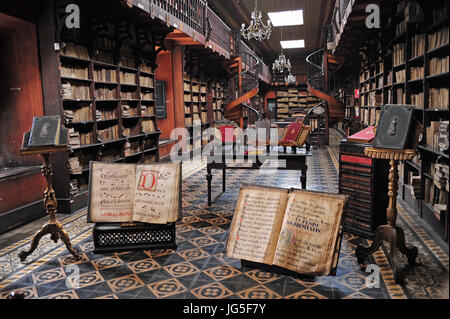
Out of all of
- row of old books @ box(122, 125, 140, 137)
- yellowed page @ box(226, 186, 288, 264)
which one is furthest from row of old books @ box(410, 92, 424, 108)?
row of old books @ box(122, 125, 140, 137)

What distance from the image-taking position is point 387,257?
3.36 m

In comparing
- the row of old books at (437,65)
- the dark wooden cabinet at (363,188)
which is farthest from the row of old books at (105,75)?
the row of old books at (437,65)

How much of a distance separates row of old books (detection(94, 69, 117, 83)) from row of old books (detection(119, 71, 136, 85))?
0.25 m

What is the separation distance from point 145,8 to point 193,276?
15.4ft

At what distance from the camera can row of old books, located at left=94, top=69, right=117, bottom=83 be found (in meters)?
6.22

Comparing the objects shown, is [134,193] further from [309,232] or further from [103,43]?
[103,43]

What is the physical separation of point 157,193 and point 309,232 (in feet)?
4.94

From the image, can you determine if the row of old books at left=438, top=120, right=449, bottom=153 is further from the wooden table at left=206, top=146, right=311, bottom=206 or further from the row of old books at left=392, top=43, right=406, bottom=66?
the row of old books at left=392, top=43, right=406, bottom=66

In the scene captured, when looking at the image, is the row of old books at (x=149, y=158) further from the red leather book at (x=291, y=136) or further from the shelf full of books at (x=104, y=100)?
the red leather book at (x=291, y=136)

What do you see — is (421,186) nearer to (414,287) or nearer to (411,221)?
(411,221)

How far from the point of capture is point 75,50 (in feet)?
18.3

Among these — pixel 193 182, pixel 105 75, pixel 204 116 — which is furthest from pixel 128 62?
pixel 204 116
